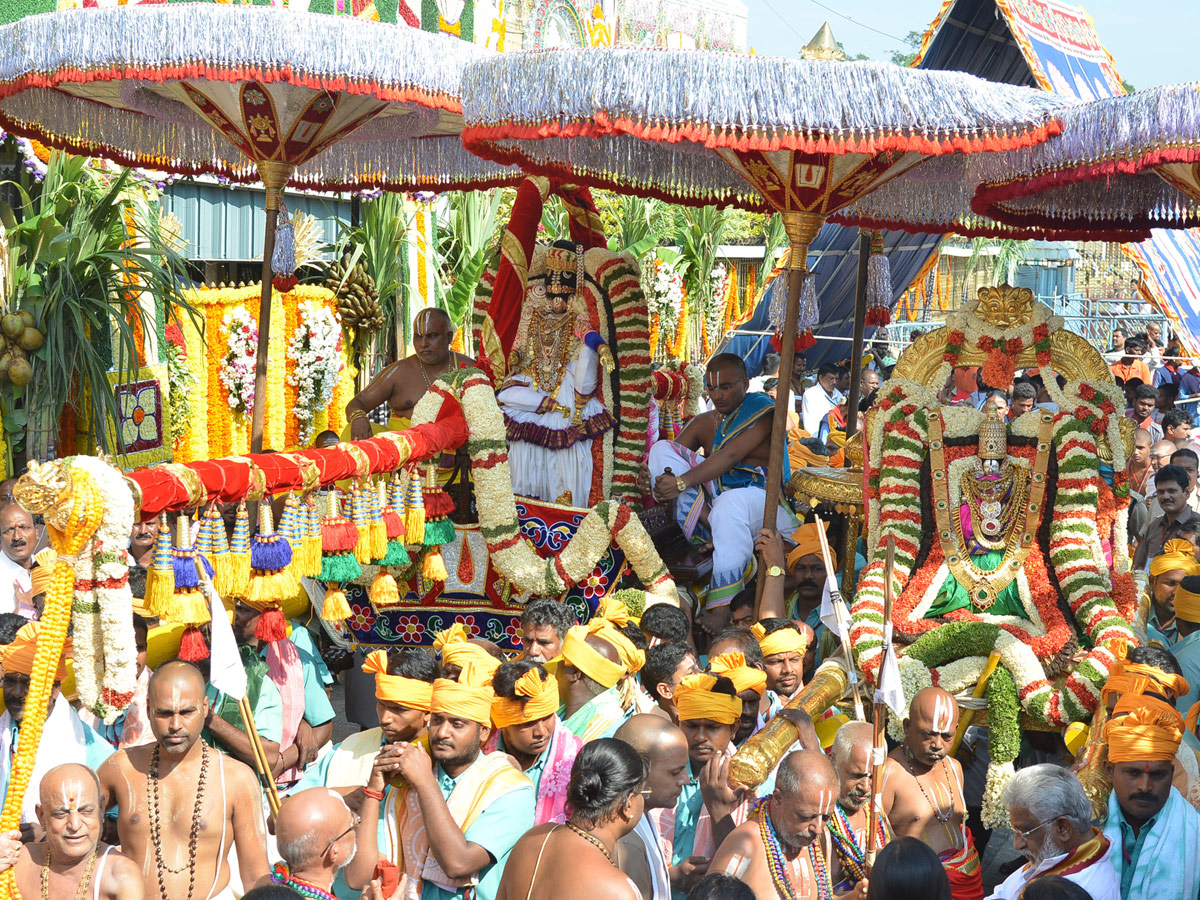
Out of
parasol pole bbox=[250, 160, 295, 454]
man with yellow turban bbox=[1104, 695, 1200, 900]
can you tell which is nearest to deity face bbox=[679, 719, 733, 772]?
man with yellow turban bbox=[1104, 695, 1200, 900]

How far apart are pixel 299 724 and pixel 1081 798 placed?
115 inches

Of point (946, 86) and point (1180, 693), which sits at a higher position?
point (946, 86)

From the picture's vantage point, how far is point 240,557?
15.3 feet

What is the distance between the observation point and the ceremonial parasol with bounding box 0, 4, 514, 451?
5332 mm

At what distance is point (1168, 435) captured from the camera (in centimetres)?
957

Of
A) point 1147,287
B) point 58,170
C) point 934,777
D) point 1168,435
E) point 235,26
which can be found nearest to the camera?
point 934,777

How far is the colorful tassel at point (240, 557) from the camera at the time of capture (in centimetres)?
465

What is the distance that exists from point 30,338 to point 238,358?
341 cm

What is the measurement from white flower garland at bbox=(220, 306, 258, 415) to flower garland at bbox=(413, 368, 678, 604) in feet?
15.8

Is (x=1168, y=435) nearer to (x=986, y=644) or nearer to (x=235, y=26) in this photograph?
(x=986, y=644)

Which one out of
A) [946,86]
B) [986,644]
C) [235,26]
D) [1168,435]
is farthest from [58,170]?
[1168,435]

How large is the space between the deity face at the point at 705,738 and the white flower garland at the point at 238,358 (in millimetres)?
7434

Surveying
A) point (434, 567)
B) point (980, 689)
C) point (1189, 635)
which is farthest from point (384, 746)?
point (1189, 635)

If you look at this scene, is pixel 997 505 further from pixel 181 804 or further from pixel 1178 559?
pixel 181 804
